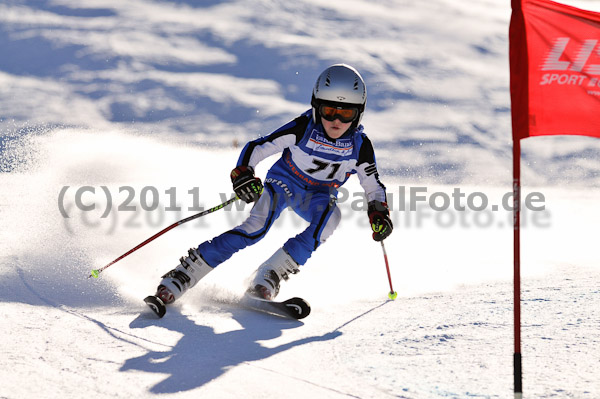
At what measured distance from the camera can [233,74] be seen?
13.0 metres

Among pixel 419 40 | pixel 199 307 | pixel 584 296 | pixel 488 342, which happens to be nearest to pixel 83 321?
pixel 199 307

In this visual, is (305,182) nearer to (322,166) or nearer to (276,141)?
(322,166)

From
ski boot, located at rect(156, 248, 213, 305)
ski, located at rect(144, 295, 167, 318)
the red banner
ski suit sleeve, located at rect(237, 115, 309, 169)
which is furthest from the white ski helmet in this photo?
ski, located at rect(144, 295, 167, 318)

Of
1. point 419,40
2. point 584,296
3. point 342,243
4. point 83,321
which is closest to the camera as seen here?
point 83,321

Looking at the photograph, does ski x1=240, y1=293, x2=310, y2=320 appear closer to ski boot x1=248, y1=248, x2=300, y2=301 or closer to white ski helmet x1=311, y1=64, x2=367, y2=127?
ski boot x1=248, y1=248, x2=300, y2=301

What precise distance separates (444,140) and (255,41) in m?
5.54

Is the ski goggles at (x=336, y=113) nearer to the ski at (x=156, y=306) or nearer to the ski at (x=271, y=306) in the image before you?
the ski at (x=271, y=306)

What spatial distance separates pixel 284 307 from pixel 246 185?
86 cm

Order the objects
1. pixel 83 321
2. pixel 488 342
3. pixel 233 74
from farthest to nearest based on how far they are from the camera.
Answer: pixel 233 74 < pixel 83 321 < pixel 488 342

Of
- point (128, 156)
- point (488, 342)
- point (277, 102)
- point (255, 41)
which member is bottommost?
point (488, 342)

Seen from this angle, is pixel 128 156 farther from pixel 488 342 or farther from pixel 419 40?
pixel 419 40

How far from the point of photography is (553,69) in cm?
299

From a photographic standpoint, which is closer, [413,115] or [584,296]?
[584,296]

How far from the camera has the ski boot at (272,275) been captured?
4438mm
